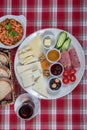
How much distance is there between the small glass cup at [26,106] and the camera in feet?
13.3

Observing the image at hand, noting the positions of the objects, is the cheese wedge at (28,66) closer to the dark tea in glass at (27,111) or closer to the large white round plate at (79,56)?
the large white round plate at (79,56)

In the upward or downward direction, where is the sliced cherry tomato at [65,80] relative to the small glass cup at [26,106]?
upward

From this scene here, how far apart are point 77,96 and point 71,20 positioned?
1.10ft

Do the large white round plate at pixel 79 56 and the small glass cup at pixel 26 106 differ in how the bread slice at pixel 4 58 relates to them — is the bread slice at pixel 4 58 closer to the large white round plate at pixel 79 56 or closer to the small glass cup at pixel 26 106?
the large white round plate at pixel 79 56

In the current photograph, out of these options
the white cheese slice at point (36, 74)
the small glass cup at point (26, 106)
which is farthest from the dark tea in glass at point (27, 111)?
the white cheese slice at point (36, 74)

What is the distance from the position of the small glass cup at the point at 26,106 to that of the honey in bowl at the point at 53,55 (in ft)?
0.60

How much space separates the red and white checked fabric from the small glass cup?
0.11 feet

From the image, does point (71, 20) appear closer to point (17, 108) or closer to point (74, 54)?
point (74, 54)

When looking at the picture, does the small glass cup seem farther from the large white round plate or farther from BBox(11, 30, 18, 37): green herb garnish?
BBox(11, 30, 18, 37): green herb garnish

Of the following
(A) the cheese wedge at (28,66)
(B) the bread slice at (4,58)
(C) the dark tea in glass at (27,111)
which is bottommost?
(C) the dark tea in glass at (27,111)

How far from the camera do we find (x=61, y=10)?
411 cm

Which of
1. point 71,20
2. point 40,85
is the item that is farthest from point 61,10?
point 40,85

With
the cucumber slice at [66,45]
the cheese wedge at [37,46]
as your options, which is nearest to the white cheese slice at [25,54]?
the cheese wedge at [37,46]

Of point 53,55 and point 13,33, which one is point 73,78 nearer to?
point 53,55
